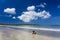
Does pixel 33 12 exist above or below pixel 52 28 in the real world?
above

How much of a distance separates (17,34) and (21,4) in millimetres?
332

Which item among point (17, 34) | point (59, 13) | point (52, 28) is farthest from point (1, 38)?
point (59, 13)

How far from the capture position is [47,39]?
1.62 metres


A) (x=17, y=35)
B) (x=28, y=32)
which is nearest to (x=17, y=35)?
(x=17, y=35)

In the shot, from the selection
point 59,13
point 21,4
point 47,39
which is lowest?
point 47,39

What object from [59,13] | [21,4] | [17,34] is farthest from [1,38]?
[59,13]

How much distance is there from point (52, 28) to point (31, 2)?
0.36 meters

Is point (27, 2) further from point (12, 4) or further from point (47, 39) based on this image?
point (47, 39)

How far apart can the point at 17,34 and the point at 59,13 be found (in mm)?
509

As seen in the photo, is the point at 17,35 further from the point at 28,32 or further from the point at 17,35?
the point at 28,32

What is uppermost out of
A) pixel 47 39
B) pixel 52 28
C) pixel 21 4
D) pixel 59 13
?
pixel 21 4

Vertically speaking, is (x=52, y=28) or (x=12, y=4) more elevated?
(x=12, y=4)

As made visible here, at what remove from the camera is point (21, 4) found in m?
1.68

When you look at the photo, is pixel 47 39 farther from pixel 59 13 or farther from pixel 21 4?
pixel 21 4
